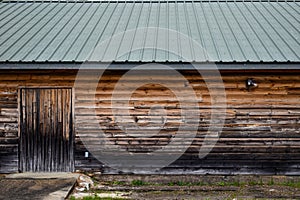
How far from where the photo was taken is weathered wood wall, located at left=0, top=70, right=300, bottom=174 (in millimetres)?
8148

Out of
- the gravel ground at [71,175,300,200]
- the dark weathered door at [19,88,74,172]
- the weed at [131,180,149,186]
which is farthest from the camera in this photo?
the dark weathered door at [19,88,74,172]

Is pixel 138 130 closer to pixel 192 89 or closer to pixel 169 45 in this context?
pixel 192 89

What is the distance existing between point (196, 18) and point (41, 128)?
5864mm

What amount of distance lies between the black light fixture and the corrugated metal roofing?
488 millimetres

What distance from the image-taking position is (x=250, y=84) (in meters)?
7.97

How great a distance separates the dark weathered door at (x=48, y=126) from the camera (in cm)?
836

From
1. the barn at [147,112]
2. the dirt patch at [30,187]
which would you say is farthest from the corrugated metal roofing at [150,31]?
the dirt patch at [30,187]

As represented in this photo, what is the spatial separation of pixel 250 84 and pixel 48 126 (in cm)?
464

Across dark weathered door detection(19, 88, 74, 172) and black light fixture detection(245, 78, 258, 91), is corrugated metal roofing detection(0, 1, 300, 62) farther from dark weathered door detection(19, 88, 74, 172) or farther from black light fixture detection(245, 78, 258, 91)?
dark weathered door detection(19, 88, 74, 172)

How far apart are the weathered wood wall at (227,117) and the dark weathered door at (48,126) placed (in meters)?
0.20

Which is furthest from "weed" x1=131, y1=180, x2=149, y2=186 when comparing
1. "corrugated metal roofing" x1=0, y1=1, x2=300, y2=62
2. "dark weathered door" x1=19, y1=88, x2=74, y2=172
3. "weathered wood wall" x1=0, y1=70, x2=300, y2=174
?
"corrugated metal roofing" x1=0, y1=1, x2=300, y2=62

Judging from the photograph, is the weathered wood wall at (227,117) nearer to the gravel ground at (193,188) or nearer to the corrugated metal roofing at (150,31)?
the gravel ground at (193,188)

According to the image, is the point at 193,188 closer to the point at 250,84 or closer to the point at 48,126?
the point at 250,84

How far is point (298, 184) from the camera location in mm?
7797
